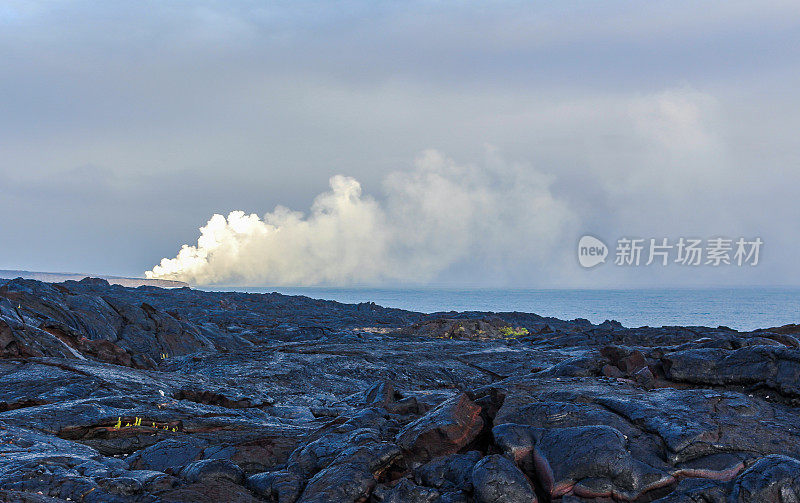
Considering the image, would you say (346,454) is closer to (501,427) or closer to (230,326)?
(501,427)

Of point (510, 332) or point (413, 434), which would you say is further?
point (510, 332)

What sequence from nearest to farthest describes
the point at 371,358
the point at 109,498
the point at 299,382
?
the point at 109,498, the point at 299,382, the point at 371,358

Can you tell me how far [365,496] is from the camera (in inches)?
382

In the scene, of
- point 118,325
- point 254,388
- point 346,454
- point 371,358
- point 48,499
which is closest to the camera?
point 48,499

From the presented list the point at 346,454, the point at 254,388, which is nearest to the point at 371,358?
the point at 254,388

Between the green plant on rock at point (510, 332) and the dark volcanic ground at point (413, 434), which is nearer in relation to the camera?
the dark volcanic ground at point (413, 434)

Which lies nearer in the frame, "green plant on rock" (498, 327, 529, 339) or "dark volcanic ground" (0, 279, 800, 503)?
"dark volcanic ground" (0, 279, 800, 503)

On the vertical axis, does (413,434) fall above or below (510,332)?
below

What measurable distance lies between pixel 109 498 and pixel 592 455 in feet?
28.4

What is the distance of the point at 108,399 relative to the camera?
643 inches

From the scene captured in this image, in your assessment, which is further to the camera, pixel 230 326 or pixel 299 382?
pixel 230 326

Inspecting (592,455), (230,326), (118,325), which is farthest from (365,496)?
(230,326)

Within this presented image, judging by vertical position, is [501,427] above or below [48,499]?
above

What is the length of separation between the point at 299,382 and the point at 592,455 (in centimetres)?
1798
